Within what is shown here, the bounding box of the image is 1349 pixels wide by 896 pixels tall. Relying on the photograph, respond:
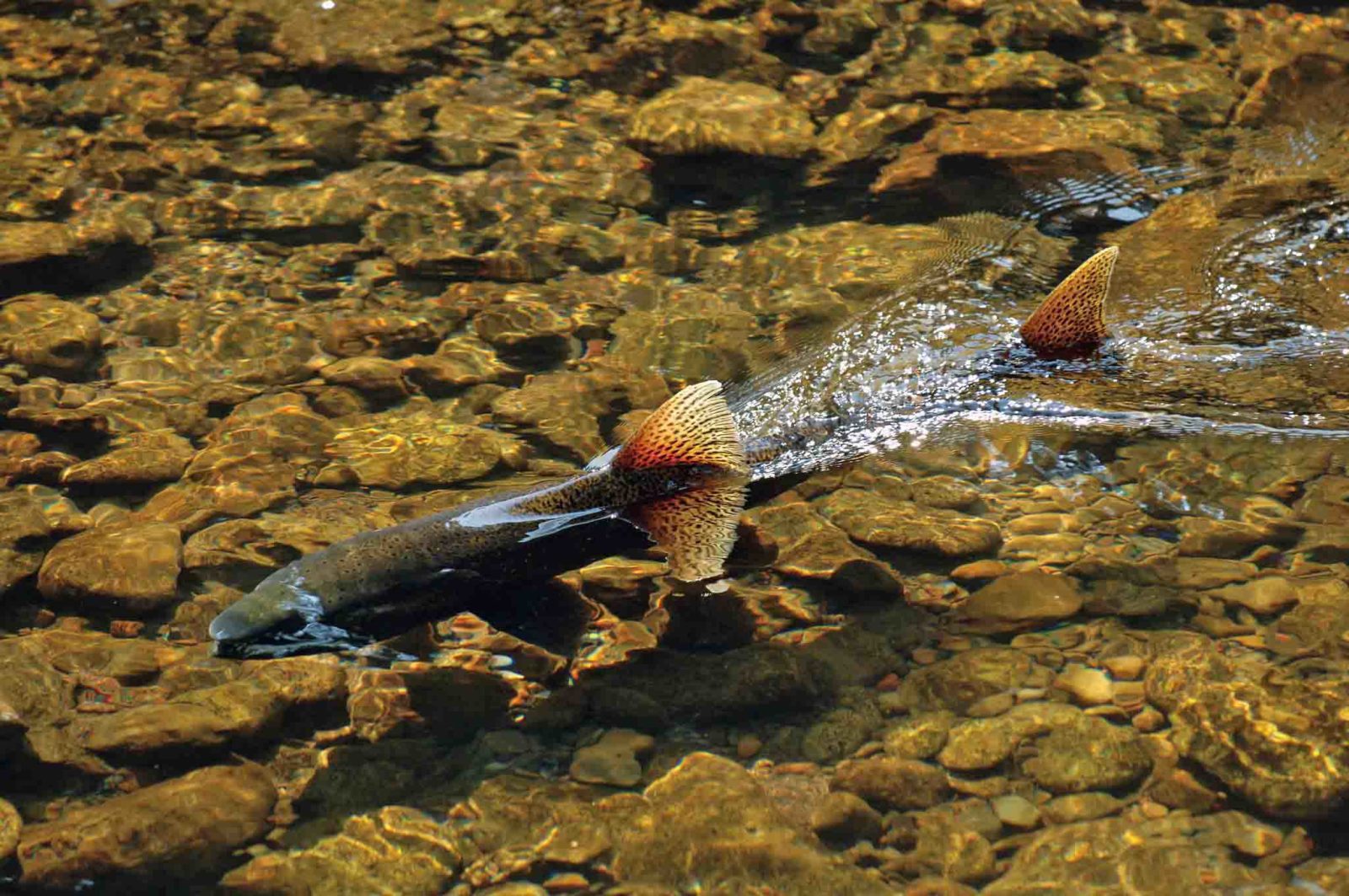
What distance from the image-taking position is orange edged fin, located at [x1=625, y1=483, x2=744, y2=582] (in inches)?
179

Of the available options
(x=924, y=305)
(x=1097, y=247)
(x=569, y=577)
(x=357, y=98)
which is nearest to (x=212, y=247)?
(x=357, y=98)

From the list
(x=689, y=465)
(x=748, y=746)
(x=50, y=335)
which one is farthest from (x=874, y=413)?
(x=50, y=335)

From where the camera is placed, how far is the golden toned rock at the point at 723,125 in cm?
764

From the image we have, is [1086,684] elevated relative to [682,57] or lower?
lower

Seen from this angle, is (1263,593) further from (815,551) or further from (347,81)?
(347,81)

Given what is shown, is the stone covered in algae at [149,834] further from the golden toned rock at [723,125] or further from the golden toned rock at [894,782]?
the golden toned rock at [723,125]

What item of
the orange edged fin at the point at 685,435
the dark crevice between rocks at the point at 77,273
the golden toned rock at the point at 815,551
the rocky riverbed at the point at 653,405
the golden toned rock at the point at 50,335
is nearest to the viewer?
the rocky riverbed at the point at 653,405

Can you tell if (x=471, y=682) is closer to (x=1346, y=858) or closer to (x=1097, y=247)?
(x=1346, y=858)

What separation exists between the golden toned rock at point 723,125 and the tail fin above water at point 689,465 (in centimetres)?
342

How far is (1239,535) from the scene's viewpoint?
509 centimetres

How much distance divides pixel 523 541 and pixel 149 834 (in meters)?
1.59

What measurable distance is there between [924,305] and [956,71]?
10.1 feet

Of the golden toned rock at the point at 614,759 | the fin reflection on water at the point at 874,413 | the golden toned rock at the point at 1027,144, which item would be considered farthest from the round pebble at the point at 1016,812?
the golden toned rock at the point at 1027,144

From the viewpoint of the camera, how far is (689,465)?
467 centimetres
